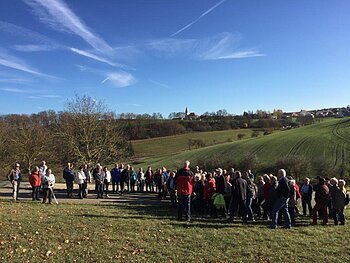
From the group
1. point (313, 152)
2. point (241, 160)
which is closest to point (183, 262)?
point (241, 160)

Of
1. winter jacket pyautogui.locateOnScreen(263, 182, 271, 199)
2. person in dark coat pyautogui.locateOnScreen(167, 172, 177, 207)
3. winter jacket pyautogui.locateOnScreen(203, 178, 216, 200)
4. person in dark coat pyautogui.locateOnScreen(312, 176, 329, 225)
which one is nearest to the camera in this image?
person in dark coat pyautogui.locateOnScreen(312, 176, 329, 225)

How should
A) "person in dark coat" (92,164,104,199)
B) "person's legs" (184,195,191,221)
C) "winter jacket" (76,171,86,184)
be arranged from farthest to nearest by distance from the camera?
1. "person in dark coat" (92,164,104,199)
2. "winter jacket" (76,171,86,184)
3. "person's legs" (184,195,191,221)

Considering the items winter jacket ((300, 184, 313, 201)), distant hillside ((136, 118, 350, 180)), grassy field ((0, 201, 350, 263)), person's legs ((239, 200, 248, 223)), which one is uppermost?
distant hillside ((136, 118, 350, 180))

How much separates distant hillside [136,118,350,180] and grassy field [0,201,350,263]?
1468 inches

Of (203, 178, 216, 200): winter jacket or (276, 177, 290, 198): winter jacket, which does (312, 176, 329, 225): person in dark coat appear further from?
(203, 178, 216, 200): winter jacket

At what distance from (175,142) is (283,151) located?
34.9m

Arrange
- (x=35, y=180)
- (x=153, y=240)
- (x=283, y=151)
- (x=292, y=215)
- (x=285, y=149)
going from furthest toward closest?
(x=285, y=149), (x=283, y=151), (x=35, y=180), (x=292, y=215), (x=153, y=240)

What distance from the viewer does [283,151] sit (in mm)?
58781

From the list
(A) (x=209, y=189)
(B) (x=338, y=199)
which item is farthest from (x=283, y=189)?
(A) (x=209, y=189)

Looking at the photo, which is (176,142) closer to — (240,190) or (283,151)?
(283,151)

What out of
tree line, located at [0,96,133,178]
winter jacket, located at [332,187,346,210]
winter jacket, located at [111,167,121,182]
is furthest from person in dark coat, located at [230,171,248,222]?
tree line, located at [0,96,133,178]

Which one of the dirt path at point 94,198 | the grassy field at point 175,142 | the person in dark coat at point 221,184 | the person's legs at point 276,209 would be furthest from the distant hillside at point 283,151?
the person's legs at point 276,209

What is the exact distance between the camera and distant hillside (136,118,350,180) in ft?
168

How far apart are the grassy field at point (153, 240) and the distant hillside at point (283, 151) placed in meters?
37.3
